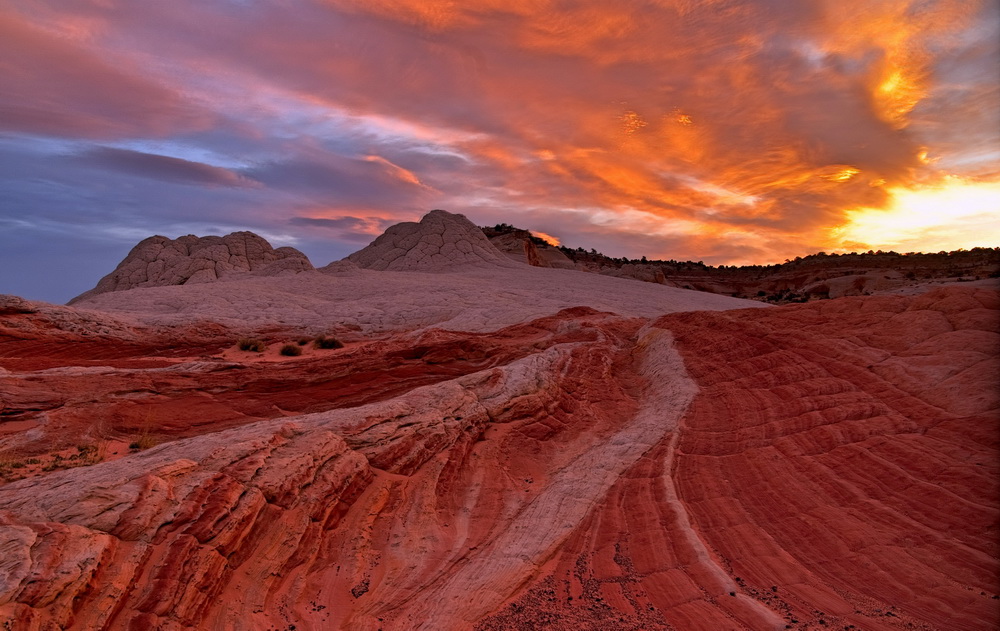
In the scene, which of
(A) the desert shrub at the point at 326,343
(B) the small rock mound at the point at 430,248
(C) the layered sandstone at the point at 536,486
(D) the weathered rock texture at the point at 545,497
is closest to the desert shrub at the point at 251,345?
(A) the desert shrub at the point at 326,343

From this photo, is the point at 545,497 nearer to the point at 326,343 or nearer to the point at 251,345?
the point at 326,343

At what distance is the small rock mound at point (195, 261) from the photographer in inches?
1606

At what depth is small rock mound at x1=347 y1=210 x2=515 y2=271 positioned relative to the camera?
49062 mm

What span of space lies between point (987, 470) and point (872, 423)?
1623 millimetres

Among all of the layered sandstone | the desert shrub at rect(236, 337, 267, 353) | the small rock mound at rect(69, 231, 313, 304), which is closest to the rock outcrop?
the small rock mound at rect(69, 231, 313, 304)

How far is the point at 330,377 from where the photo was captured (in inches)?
541

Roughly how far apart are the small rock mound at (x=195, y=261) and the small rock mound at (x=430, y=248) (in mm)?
7275

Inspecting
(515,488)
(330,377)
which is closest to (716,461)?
(515,488)

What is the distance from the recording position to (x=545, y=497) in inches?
314

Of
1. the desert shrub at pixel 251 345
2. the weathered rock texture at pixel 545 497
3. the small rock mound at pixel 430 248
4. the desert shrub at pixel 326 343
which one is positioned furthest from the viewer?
the small rock mound at pixel 430 248

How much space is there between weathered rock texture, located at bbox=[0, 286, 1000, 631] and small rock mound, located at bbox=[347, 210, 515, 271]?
36564 mm

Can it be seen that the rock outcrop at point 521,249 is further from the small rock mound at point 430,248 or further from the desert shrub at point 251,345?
the desert shrub at point 251,345

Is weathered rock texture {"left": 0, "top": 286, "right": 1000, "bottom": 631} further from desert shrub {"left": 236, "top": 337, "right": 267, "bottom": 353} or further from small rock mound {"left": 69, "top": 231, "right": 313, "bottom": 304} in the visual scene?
small rock mound {"left": 69, "top": 231, "right": 313, "bottom": 304}

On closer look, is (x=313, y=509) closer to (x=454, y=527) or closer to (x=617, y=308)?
(x=454, y=527)
